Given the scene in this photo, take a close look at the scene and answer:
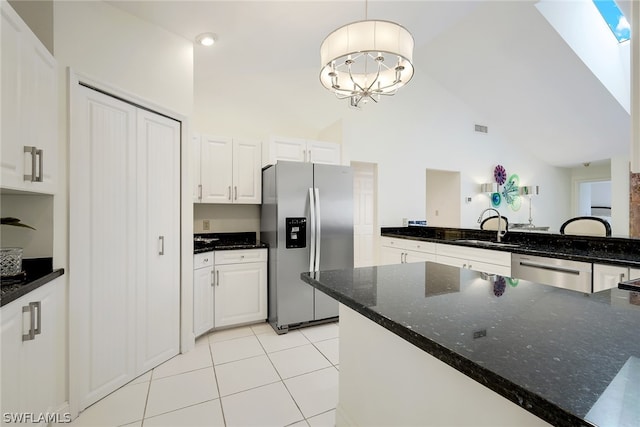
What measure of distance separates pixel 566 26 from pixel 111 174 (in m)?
5.76

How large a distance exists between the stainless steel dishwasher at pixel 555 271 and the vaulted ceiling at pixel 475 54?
88.6 inches

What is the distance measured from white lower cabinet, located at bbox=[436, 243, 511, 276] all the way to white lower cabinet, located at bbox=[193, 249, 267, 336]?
211cm

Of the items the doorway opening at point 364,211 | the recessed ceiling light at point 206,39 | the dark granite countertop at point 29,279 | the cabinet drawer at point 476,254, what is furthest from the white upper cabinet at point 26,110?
the doorway opening at point 364,211

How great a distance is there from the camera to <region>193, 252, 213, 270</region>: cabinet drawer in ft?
8.75

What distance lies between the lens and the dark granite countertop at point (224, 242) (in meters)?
2.91

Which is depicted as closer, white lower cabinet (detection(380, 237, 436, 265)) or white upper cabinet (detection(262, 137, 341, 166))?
white upper cabinet (detection(262, 137, 341, 166))

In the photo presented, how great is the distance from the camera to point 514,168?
6398 millimetres

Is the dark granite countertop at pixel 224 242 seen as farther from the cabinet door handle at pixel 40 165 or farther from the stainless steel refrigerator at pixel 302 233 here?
the cabinet door handle at pixel 40 165

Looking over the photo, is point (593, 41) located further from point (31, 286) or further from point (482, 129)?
point (31, 286)

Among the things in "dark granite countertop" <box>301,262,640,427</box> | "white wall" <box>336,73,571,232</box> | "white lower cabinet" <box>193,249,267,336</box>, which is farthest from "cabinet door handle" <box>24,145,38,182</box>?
"white wall" <box>336,73,571,232</box>

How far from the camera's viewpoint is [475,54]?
470cm

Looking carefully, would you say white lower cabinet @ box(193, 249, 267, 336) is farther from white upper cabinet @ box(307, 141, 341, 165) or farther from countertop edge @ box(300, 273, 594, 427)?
countertop edge @ box(300, 273, 594, 427)

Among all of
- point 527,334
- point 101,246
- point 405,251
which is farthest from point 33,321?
point 405,251

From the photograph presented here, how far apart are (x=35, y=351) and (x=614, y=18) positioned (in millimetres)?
7557
